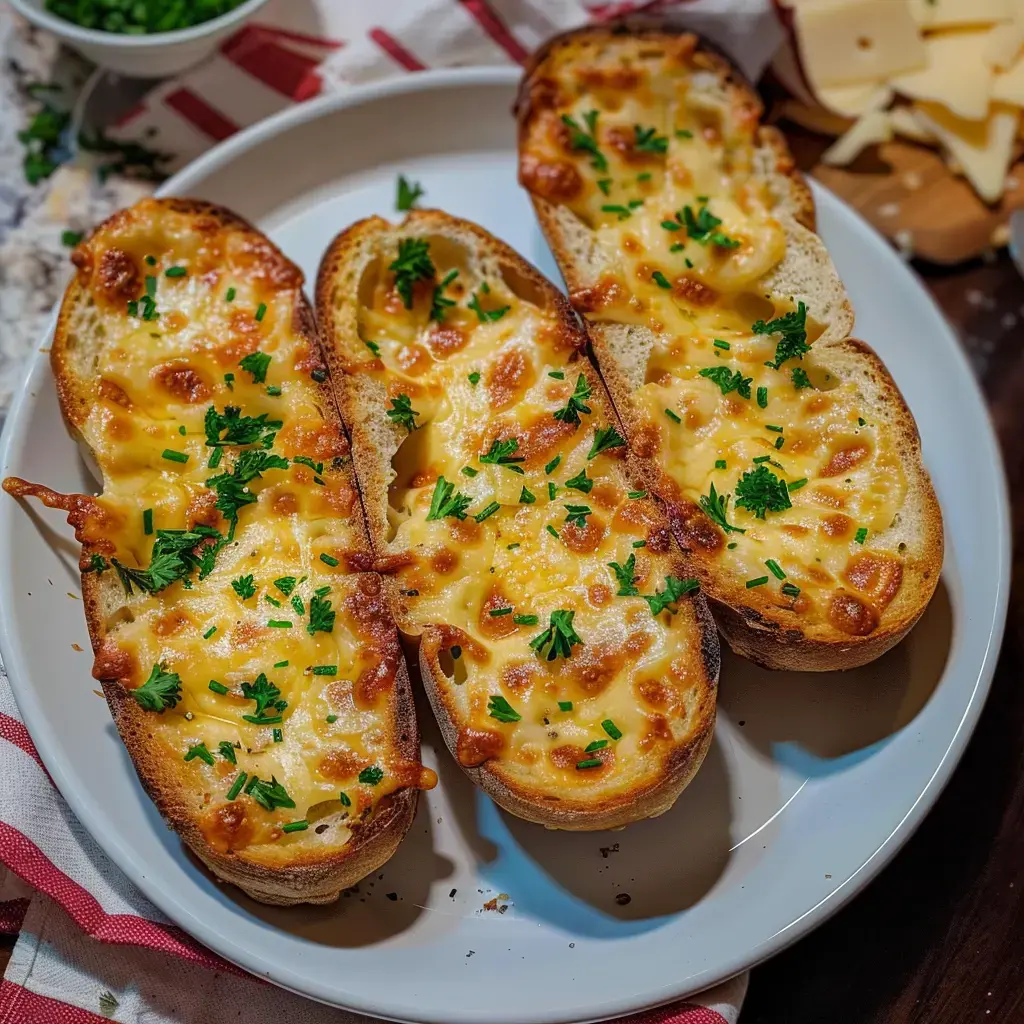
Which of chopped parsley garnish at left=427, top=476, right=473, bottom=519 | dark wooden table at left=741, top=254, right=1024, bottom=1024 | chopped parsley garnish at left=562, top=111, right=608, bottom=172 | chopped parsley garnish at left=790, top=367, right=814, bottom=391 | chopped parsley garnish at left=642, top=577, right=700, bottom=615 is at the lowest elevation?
dark wooden table at left=741, top=254, right=1024, bottom=1024

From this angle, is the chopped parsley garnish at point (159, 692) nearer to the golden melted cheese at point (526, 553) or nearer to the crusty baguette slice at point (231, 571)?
the crusty baguette slice at point (231, 571)

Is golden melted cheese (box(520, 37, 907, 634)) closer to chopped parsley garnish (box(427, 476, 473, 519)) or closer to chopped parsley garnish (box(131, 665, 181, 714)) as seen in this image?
chopped parsley garnish (box(427, 476, 473, 519))

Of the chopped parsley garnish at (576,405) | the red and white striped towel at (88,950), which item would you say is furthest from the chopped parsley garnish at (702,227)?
the red and white striped towel at (88,950)

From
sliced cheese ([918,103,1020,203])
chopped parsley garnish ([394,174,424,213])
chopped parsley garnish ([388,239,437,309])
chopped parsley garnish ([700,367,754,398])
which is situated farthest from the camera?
sliced cheese ([918,103,1020,203])

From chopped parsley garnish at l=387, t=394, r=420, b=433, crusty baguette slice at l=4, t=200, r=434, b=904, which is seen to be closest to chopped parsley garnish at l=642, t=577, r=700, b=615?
crusty baguette slice at l=4, t=200, r=434, b=904

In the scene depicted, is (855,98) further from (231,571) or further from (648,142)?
(231,571)

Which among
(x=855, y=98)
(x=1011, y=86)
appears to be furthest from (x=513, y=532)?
(x=1011, y=86)
